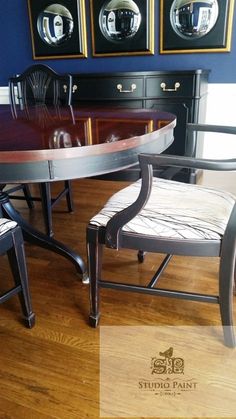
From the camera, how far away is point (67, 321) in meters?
1.46

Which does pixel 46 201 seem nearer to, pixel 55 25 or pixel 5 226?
pixel 5 226

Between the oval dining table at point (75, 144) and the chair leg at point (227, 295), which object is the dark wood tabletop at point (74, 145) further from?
the chair leg at point (227, 295)

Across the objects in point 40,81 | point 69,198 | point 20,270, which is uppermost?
point 40,81

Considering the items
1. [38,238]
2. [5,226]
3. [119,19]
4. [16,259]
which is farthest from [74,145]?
[119,19]

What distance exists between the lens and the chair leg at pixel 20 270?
1311mm

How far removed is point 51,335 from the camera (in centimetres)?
139

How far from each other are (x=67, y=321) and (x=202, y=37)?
2.54m

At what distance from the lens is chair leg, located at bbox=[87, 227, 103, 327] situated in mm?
1295

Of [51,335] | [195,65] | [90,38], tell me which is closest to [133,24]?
[90,38]

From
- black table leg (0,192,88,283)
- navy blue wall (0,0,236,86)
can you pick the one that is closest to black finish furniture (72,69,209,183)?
navy blue wall (0,0,236,86)

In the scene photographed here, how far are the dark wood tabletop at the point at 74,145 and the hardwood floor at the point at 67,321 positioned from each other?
66 cm

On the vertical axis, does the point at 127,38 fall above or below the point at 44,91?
above

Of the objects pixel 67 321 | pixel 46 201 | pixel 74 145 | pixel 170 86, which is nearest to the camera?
pixel 74 145

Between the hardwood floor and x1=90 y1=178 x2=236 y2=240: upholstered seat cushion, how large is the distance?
455mm
